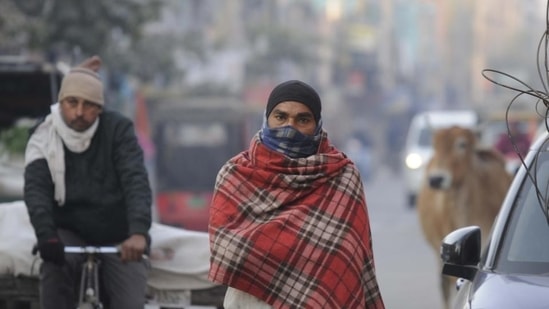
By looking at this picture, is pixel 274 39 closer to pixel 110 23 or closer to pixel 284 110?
pixel 110 23

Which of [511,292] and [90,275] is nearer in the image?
[511,292]

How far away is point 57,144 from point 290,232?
80.4 inches

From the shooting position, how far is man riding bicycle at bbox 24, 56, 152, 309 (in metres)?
6.82

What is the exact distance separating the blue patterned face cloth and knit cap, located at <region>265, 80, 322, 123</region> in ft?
0.26

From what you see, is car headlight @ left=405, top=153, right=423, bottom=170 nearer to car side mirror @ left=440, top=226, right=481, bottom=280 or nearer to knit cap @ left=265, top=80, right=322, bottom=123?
car side mirror @ left=440, top=226, right=481, bottom=280

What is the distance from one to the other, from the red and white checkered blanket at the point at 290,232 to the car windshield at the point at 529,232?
37.9 inches

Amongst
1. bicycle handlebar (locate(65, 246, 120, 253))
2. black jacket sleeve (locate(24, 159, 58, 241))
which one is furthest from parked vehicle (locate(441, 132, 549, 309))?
black jacket sleeve (locate(24, 159, 58, 241))

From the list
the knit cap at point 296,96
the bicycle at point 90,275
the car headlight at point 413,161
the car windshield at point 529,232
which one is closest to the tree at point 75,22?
the car headlight at point 413,161

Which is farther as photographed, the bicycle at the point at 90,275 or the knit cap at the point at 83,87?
the knit cap at the point at 83,87

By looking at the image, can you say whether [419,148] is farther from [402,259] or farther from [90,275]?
[90,275]

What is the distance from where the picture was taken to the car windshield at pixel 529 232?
19.8ft

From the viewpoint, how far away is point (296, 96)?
17.4 feet

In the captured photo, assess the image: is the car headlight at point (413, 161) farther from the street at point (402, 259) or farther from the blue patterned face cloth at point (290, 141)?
the blue patterned face cloth at point (290, 141)

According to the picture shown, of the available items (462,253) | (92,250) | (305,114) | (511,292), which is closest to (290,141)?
(305,114)
